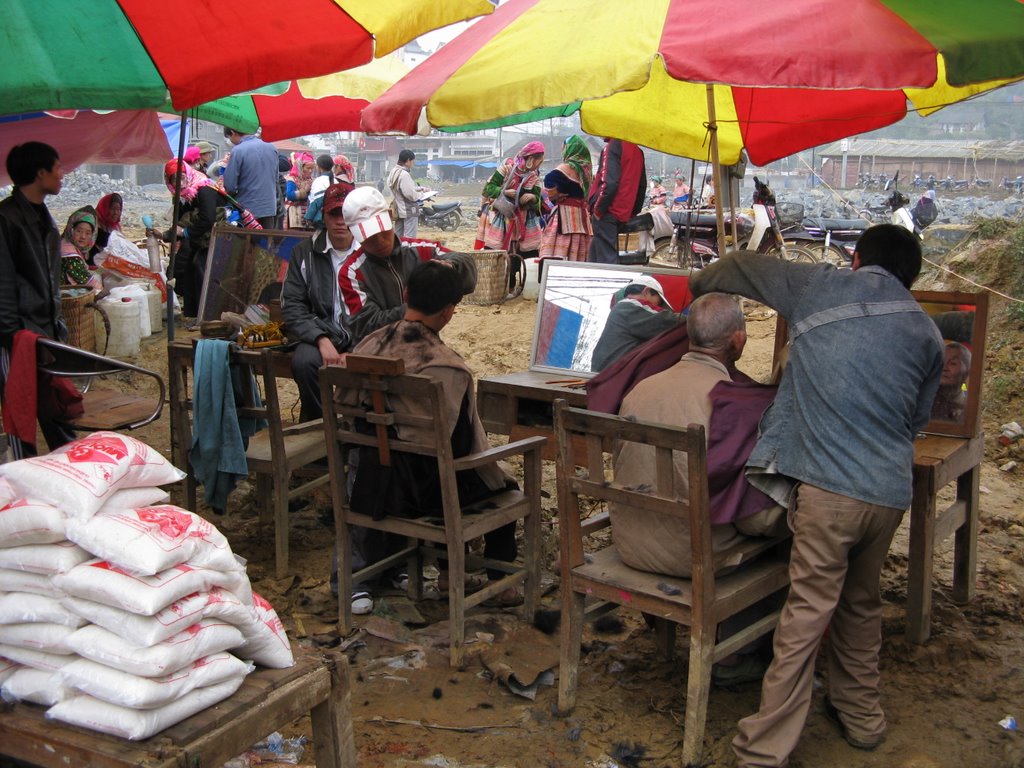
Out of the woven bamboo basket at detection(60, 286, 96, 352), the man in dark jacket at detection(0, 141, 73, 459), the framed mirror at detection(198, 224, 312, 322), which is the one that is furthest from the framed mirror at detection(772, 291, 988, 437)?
the woven bamboo basket at detection(60, 286, 96, 352)

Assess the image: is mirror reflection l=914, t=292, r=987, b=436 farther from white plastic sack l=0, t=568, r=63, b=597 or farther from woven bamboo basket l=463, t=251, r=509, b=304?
woven bamboo basket l=463, t=251, r=509, b=304

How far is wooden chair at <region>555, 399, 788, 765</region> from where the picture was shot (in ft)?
10.2

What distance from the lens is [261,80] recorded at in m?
4.25

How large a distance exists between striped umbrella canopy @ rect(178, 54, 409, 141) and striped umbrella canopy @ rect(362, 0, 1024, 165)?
8.31ft

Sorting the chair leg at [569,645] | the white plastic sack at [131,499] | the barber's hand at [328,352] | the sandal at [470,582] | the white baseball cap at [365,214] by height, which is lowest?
the sandal at [470,582]

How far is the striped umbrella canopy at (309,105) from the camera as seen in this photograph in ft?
22.0

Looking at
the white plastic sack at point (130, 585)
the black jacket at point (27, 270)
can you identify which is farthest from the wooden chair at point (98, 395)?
the white plastic sack at point (130, 585)

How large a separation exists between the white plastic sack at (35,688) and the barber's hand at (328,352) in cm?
316

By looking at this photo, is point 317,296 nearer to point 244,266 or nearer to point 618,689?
point 244,266

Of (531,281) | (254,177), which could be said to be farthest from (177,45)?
(531,281)

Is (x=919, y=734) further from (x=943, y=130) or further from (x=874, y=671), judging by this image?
(x=943, y=130)

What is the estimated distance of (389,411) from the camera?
3893 mm

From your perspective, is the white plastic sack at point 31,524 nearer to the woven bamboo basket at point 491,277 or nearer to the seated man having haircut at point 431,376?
the seated man having haircut at point 431,376

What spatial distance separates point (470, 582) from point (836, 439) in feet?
7.26
